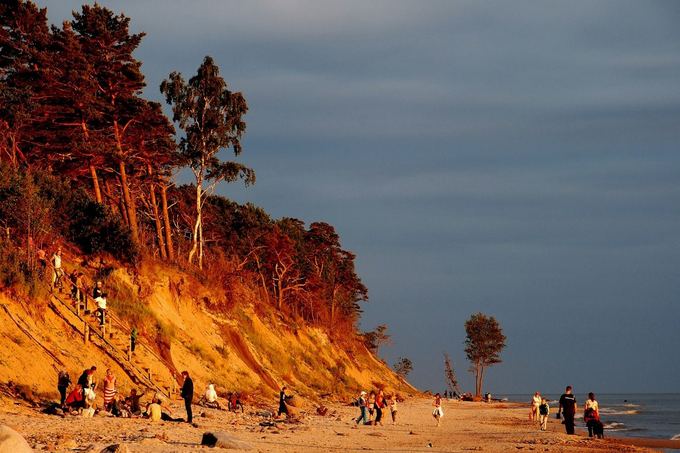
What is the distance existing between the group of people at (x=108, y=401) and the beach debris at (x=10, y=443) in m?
11.4

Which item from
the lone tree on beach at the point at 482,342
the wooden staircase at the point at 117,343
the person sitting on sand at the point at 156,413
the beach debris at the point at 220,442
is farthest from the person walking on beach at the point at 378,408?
the lone tree on beach at the point at 482,342

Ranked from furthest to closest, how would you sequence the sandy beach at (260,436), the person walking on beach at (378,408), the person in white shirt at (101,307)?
1. the person walking on beach at (378,408)
2. the person in white shirt at (101,307)
3. the sandy beach at (260,436)

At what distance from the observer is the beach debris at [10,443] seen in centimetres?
1152

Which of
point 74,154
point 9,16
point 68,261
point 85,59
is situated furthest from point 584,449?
point 9,16

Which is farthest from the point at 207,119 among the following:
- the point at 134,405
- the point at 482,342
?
the point at 482,342

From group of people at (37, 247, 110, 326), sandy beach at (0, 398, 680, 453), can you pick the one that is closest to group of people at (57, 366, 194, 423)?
sandy beach at (0, 398, 680, 453)

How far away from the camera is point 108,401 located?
25.0 meters

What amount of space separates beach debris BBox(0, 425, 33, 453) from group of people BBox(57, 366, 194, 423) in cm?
1138

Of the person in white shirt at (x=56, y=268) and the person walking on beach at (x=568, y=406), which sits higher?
the person in white shirt at (x=56, y=268)

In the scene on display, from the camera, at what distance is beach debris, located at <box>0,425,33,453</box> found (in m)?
11.5

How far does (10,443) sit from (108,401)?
13863mm

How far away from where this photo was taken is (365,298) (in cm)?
9931

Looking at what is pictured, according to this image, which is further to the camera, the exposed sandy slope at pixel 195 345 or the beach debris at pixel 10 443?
the exposed sandy slope at pixel 195 345

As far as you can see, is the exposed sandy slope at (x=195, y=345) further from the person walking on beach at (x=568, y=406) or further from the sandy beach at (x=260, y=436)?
the person walking on beach at (x=568, y=406)
